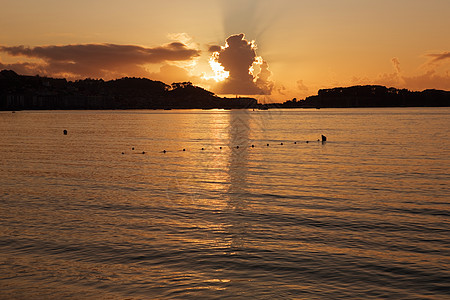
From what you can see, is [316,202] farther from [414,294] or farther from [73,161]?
[73,161]

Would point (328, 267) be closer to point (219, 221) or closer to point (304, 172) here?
point (219, 221)

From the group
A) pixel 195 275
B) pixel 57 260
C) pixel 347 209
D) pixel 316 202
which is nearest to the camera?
pixel 195 275

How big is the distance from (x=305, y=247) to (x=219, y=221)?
690 cm

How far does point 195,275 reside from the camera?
60.8 ft

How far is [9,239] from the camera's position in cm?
2342

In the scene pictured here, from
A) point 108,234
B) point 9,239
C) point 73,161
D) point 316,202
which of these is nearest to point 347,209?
point 316,202

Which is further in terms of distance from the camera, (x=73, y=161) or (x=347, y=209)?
(x=73, y=161)

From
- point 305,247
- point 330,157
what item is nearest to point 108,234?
point 305,247

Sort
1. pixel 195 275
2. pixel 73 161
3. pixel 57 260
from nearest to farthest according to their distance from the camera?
pixel 195 275 < pixel 57 260 < pixel 73 161

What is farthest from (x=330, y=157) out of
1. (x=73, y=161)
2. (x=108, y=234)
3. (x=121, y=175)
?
(x=108, y=234)

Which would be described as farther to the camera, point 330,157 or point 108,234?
point 330,157

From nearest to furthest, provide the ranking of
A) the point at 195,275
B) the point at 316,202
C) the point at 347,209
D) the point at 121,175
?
1. the point at 195,275
2. the point at 347,209
3. the point at 316,202
4. the point at 121,175

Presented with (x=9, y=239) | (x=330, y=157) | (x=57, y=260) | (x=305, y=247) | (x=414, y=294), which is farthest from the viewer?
(x=330, y=157)

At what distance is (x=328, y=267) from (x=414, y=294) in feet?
12.3
